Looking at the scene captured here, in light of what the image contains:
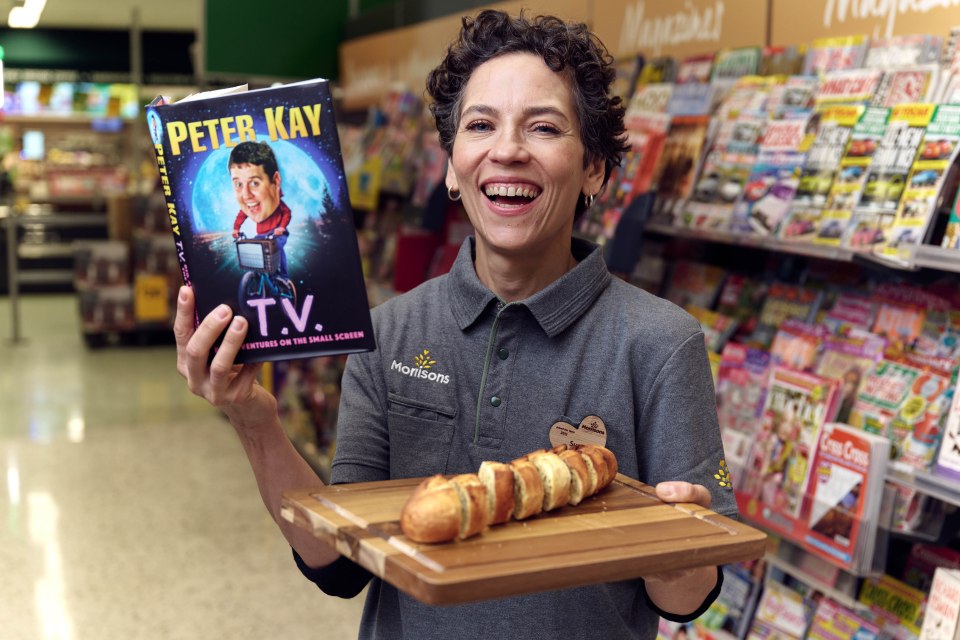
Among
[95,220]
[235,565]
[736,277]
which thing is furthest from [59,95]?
[736,277]

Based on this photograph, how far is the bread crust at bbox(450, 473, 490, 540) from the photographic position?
1120 millimetres

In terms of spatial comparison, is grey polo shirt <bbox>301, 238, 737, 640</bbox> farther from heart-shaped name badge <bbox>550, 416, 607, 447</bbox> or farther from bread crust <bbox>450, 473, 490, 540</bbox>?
bread crust <bbox>450, 473, 490, 540</bbox>

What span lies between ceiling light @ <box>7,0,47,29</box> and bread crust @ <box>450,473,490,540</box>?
11.8 meters

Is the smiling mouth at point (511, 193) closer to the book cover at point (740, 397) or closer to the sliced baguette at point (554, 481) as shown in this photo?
the sliced baguette at point (554, 481)

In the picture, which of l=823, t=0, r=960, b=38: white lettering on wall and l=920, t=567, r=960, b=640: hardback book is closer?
l=920, t=567, r=960, b=640: hardback book

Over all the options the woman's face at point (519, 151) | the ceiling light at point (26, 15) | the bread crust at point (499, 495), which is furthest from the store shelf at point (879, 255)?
the ceiling light at point (26, 15)

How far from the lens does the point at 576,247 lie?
160cm

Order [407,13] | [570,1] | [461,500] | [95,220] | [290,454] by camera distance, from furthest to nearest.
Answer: [95,220] < [407,13] < [570,1] < [290,454] < [461,500]

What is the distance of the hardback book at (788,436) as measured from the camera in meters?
2.56

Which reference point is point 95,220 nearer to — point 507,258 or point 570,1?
point 570,1

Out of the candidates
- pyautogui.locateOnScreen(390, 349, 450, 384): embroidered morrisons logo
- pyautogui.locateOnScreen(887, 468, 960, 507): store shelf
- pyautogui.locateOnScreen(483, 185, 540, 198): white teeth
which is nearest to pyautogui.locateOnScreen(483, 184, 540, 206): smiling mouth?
pyautogui.locateOnScreen(483, 185, 540, 198): white teeth

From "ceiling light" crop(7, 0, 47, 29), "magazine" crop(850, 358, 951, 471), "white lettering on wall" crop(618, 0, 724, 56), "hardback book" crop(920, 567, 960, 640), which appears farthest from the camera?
"ceiling light" crop(7, 0, 47, 29)

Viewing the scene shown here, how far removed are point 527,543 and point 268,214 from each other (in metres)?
0.50

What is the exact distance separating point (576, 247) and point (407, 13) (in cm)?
495
